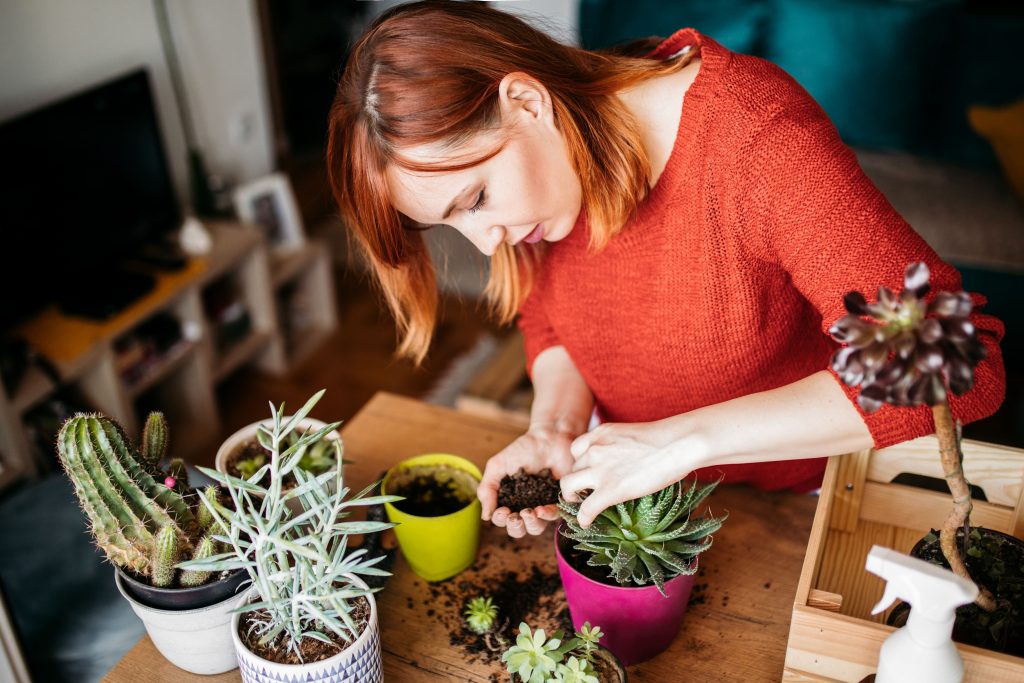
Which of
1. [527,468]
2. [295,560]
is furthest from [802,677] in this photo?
[295,560]

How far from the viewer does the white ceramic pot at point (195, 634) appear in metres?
0.94

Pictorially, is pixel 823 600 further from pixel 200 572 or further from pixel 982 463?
pixel 200 572

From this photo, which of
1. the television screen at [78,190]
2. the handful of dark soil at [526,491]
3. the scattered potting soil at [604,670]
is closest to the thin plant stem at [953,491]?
the scattered potting soil at [604,670]

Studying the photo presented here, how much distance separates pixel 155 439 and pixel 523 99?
60 cm

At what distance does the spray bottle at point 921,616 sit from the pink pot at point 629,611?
0.80ft

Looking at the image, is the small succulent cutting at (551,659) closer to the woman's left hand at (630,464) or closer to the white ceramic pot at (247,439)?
the woman's left hand at (630,464)

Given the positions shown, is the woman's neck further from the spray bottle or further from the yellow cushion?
the yellow cushion

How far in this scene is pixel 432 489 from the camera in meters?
1.15

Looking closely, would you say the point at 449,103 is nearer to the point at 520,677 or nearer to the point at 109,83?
the point at 520,677

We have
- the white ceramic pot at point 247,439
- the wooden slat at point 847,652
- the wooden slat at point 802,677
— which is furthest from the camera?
the white ceramic pot at point 247,439

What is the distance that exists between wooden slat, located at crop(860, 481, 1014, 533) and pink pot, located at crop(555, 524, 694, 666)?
0.34 m

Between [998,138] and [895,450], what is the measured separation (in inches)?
97.2

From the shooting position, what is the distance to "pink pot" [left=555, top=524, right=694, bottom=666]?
3.11 feet

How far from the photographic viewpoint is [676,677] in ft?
3.26
